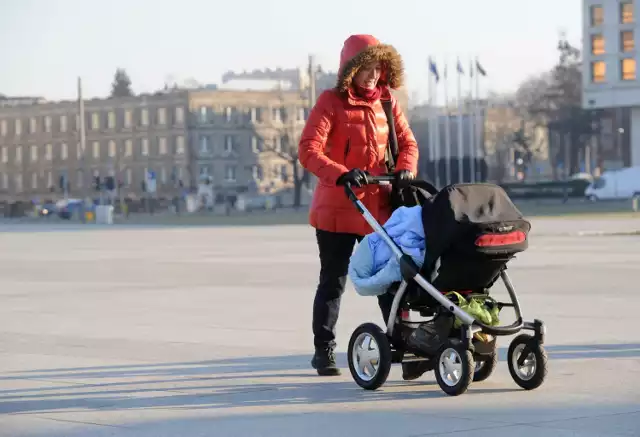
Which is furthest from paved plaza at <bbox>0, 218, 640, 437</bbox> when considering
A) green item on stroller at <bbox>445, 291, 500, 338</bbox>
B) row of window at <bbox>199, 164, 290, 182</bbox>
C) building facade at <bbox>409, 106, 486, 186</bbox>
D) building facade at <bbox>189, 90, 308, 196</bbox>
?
building facade at <bbox>189, 90, 308, 196</bbox>

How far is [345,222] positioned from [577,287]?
9.05m

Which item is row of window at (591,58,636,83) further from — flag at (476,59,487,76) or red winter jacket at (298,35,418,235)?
red winter jacket at (298,35,418,235)

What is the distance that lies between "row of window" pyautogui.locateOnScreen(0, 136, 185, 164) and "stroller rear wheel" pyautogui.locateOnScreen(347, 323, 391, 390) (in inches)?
5187

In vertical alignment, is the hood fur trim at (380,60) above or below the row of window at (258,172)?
above

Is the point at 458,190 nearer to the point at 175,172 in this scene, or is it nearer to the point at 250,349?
the point at 250,349

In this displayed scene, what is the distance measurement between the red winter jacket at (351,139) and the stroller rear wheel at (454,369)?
1240 mm

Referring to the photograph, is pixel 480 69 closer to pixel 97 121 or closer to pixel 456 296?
pixel 97 121

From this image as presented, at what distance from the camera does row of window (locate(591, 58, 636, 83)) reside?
373 ft

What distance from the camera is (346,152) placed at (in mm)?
9406

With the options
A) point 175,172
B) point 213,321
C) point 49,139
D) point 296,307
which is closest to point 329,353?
point 213,321

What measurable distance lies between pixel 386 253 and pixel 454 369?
0.87m

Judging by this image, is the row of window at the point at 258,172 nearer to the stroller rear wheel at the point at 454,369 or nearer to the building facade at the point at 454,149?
the building facade at the point at 454,149

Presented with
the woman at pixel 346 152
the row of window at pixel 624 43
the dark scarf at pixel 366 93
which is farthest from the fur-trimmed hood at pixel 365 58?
the row of window at pixel 624 43

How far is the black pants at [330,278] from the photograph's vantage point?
9469 millimetres
